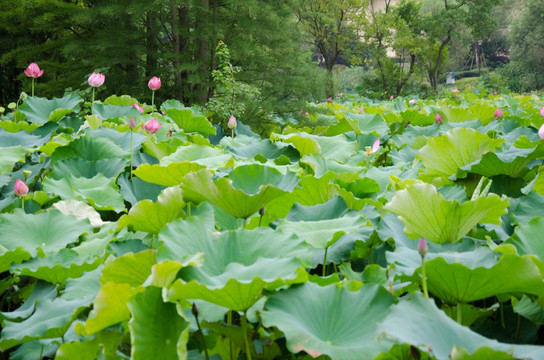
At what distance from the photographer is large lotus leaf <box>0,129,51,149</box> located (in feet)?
6.06

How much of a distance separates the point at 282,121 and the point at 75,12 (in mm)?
2567

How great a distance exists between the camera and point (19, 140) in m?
1.88

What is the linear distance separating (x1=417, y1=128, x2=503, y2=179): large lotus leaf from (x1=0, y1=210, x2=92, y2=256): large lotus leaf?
96cm

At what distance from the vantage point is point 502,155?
48.8 inches

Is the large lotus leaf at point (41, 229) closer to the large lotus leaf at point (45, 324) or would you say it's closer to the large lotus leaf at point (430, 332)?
the large lotus leaf at point (45, 324)

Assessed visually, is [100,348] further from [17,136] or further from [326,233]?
[17,136]

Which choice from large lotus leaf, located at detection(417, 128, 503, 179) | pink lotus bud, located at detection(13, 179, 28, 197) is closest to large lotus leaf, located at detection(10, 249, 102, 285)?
pink lotus bud, located at detection(13, 179, 28, 197)

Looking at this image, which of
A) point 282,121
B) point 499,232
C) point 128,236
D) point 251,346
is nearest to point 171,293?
point 251,346

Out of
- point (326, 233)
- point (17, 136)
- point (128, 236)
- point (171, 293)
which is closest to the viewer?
point (171, 293)

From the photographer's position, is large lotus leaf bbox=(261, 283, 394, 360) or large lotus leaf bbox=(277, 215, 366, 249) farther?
large lotus leaf bbox=(277, 215, 366, 249)

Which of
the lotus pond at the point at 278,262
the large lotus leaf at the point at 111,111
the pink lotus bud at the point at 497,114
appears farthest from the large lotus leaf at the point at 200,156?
the pink lotus bud at the point at 497,114

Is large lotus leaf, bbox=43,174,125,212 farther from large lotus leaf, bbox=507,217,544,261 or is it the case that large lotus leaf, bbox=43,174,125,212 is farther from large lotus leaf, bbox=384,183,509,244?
large lotus leaf, bbox=507,217,544,261

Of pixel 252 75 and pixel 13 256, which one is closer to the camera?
pixel 13 256

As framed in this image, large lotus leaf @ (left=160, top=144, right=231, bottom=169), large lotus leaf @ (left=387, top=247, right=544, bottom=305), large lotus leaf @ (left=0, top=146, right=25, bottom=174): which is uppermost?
large lotus leaf @ (left=387, top=247, right=544, bottom=305)
